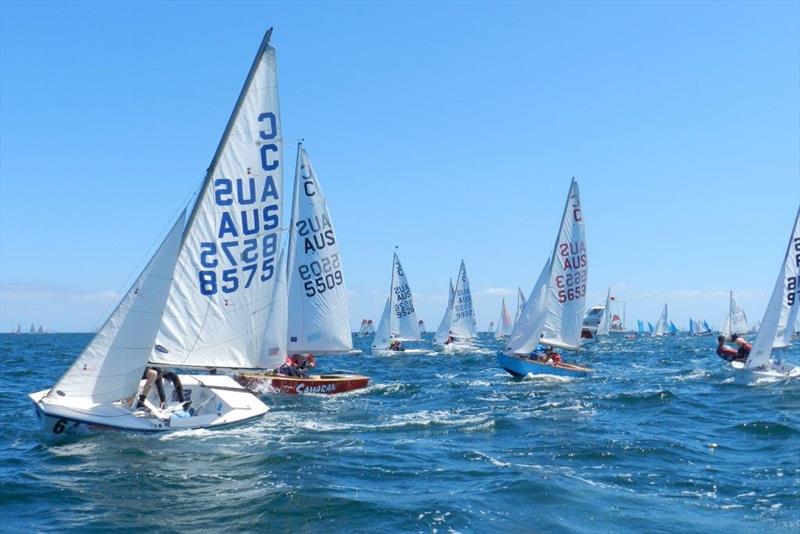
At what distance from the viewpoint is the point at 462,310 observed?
66.2 m

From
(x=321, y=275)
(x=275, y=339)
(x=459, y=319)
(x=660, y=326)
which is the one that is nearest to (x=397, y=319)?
(x=459, y=319)

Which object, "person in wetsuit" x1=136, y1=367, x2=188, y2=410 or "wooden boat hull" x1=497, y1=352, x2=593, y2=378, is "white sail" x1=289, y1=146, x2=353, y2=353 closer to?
"wooden boat hull" x1=497, y1=352, x2=593, y2=378

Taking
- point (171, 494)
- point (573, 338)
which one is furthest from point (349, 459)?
point (573, 338)

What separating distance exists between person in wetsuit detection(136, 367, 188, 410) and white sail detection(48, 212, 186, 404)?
0.60m

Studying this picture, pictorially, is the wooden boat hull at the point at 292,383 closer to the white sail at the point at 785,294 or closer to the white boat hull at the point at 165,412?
the white boat hull at the point at 165,412

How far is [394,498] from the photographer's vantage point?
11547mm

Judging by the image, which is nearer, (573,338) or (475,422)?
(475,422)

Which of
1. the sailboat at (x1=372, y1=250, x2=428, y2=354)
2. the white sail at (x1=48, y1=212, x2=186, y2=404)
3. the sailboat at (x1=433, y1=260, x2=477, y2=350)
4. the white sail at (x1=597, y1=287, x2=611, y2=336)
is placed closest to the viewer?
Result: the white sail at (x1=48, y1=212, x2=186, y2=404)

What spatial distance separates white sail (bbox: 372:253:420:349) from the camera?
181 feet

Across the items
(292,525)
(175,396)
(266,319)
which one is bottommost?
(292,525)

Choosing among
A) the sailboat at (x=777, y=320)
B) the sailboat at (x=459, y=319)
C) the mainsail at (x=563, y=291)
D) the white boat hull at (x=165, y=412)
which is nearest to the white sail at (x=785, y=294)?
the sailboat at (x=777, y=320)

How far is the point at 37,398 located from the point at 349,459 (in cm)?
620

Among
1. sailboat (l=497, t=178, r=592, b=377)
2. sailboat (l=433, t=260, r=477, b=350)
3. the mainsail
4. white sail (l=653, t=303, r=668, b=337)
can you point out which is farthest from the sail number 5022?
white sail (l=653, t=303, r=668, b=337)

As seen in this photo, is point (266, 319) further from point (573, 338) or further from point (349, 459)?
point (573, 338)
